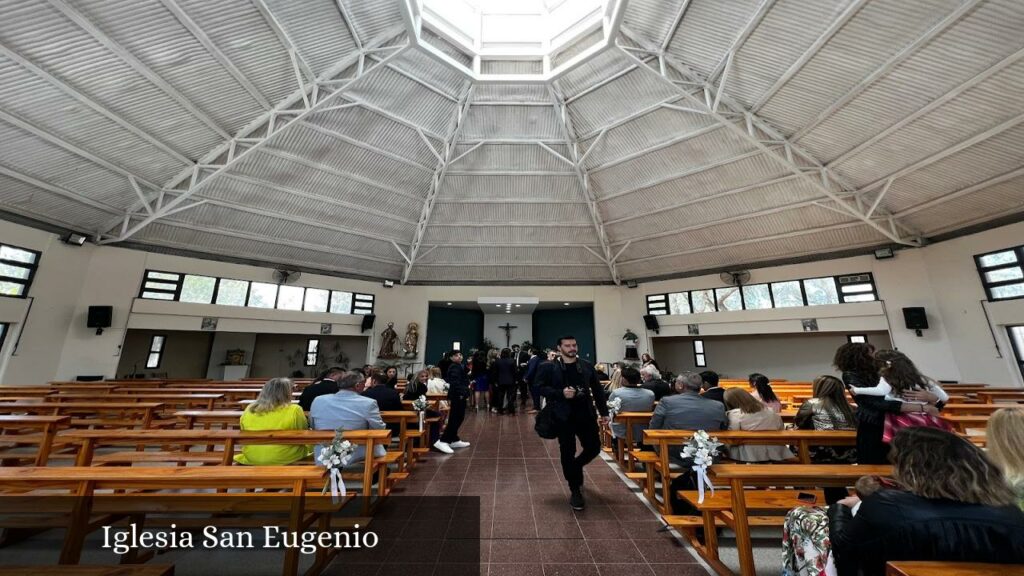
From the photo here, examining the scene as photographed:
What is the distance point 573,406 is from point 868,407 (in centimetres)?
214

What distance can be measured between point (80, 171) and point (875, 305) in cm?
2034

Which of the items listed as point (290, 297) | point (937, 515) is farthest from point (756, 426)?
point (290, 297)

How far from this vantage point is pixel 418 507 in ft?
11.3

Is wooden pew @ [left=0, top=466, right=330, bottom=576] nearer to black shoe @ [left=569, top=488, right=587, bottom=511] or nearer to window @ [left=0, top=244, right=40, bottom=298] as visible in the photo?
black shoe @ [left=569, top=488, right=587, bottom=511]

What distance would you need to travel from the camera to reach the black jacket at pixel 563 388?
11.0 ft

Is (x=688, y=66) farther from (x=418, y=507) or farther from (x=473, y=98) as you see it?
(x=418, y=507)

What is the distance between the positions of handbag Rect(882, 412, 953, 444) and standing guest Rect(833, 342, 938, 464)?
31 mm

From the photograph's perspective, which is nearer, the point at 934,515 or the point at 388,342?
the point at 934,515

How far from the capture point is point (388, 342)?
13.5 meters

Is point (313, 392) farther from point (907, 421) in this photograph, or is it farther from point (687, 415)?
point (907, 421)

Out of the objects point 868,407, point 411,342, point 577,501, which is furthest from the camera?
point 411,342

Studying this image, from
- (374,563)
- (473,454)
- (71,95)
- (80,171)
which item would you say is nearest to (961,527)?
(374,563)

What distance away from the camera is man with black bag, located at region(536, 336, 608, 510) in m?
3.33

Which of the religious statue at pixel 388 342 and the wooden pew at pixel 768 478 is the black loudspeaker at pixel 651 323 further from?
the wooden pew at pixel 768 478
